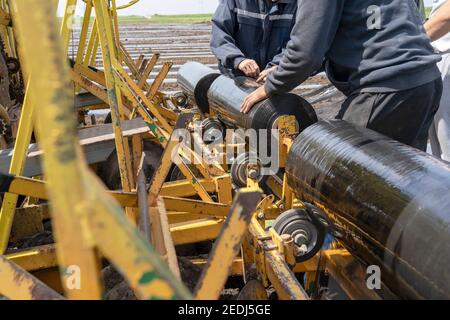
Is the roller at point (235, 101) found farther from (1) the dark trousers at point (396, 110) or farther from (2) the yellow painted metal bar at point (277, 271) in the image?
(2) the yellow painted metal bar at point (277, 271)

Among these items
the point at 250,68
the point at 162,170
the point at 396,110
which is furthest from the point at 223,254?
the point at 250,68

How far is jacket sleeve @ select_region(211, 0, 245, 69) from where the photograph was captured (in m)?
4.30

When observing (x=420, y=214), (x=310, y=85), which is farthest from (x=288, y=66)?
(x=310, y=85)

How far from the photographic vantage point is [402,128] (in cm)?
262

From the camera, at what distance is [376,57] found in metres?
2.51

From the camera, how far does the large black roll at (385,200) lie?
4.98ft

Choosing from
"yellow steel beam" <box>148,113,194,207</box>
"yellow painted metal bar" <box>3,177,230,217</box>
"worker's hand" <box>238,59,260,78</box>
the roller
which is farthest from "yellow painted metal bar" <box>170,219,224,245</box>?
"worker's hand" <box>238,59,260,78</box>

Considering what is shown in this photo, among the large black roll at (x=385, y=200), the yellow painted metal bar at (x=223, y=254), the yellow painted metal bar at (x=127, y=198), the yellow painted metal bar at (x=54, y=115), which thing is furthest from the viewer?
the yellow painted metal bar at (x=127, y=198)

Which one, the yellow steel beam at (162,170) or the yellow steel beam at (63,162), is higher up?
the yellow steel beam at (63,162)

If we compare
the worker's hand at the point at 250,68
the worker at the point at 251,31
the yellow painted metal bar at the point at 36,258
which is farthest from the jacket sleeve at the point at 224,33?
the yellow painted metal bar at the point at 36,258

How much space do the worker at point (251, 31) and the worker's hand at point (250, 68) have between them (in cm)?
8

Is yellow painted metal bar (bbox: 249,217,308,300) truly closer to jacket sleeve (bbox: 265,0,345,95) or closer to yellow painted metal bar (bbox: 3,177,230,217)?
yellow painted metal bar (bbox: 3,177,230,217)

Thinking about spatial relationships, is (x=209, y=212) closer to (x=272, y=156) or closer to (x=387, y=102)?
(x=272, y=156)
